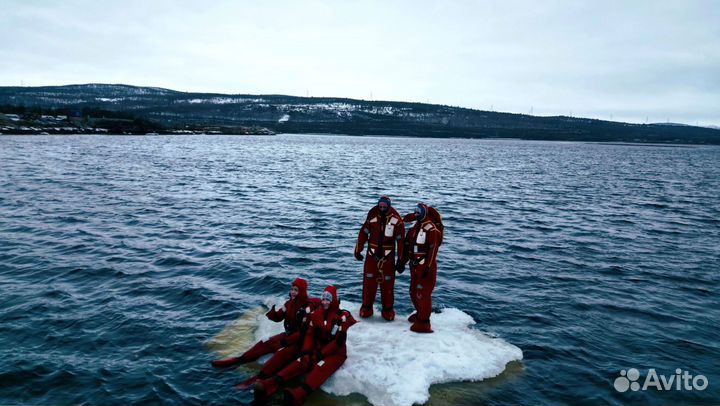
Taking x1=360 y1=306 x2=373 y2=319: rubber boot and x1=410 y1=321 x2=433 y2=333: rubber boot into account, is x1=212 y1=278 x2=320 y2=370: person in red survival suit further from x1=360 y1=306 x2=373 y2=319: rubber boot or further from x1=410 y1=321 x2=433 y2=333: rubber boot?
x1=410 y1=321 x2=433 y2=333: rubber boot

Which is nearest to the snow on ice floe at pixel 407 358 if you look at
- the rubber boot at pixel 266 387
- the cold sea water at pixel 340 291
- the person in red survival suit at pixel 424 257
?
the cold sea water at pixel 340 291

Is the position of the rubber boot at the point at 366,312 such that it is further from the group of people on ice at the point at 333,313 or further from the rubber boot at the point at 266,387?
the rubber boot at the point at 266,387

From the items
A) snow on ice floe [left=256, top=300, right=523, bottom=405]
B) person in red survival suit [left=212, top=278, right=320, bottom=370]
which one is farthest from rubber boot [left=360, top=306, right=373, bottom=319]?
person in red survival suit [left=212, top=278, right=320, bottom=370]

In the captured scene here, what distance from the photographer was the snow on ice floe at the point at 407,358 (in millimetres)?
9727

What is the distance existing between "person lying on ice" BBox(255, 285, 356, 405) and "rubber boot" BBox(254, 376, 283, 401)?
0.02 m

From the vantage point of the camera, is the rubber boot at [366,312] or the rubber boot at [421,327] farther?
the rubber boot at [366,312]

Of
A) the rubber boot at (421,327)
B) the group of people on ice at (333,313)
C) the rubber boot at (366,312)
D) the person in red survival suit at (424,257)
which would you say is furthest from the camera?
the rubber boot at (366,312)

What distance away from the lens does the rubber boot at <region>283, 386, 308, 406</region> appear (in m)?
9.03

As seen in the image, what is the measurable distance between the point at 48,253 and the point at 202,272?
24.7 feet

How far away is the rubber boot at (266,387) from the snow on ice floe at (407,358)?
1045 mm

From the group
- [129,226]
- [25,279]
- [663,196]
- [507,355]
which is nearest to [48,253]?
[25,279]

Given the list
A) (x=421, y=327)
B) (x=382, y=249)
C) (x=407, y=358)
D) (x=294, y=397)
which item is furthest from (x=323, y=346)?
(x=382, y=249)

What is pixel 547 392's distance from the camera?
1023 cm

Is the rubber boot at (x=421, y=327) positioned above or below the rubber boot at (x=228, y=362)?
above
